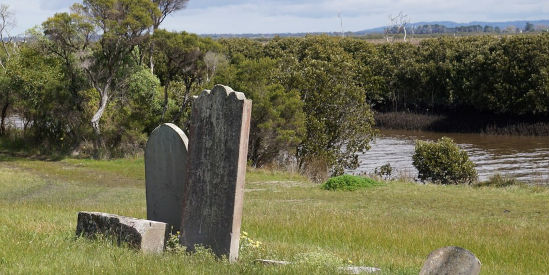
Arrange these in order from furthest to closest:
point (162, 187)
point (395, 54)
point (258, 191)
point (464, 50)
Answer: point (395, 54)
point (464, 50)
point (258, 191)
point (162, 187)

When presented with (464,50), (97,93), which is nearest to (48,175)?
(97,93)

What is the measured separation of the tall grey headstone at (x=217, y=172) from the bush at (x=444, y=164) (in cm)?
2682

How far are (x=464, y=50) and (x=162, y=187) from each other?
7431cm

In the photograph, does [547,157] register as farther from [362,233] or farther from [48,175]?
[362,233]

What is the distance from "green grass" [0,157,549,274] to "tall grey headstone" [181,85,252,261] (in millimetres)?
573

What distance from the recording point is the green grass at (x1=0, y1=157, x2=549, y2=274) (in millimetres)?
7822

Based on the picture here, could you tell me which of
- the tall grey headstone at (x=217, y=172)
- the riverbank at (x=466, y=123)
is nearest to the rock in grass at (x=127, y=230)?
the tall grey headstone at (x=217, y=172)

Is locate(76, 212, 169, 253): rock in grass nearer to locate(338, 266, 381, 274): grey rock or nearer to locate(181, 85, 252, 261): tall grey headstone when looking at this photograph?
locate(181, 85, 252, 261): tall grey headstone

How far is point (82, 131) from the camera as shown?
135 feet

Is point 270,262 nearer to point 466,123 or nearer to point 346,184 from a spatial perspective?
point 346,184

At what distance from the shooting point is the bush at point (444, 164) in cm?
3481

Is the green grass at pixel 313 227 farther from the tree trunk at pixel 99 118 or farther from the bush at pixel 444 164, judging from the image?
the tree trunk at pixel 99 118

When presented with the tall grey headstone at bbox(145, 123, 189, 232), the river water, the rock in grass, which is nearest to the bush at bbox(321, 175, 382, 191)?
the river water

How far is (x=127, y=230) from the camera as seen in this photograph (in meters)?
9.11
